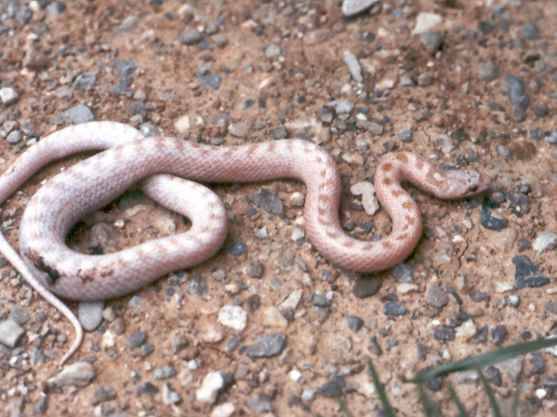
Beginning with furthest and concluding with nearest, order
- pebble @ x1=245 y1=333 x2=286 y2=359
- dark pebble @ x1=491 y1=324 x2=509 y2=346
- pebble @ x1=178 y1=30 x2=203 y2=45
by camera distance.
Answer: pebble @ x1=178 y1=30 x2=203 y2=45 < dark pebble @ x1=491 y1=324 x2=509 y2=346 < pebble @ x1=245 y1=333 x2=286 y2=359

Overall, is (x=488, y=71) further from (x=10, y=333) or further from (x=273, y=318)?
(x=10, y=333)

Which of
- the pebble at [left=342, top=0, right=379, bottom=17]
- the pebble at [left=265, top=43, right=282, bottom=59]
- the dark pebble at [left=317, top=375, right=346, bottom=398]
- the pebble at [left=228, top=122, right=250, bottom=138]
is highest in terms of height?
the pebble at [left=265, top=43, right=282, bottom=59]

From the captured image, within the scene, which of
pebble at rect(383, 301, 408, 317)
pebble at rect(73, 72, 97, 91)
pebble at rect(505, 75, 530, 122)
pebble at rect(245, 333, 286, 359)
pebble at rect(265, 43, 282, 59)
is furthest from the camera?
pebble at rect(265, 43, 282, 59)

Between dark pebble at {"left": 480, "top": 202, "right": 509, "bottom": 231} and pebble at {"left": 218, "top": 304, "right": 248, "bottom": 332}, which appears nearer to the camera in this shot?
pebble at {"left": 218, "top": 304, "right": 248, "bottom": 332}

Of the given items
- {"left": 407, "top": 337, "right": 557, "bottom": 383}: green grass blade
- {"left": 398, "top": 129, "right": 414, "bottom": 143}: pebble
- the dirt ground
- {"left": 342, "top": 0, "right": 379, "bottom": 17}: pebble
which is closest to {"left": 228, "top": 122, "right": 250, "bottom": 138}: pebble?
the dirt ground

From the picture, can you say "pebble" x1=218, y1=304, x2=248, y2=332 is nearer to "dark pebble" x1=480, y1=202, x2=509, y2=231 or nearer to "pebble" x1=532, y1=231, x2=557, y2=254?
"dark pebble" x1=480, y1=202, x2=509, y2=231
